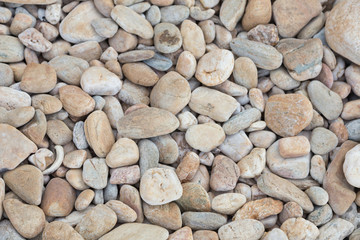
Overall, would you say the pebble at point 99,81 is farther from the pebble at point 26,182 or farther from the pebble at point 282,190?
the pebble at point 282,190

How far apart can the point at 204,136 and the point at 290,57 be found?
0.41 meters

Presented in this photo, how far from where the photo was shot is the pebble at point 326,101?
1.27m

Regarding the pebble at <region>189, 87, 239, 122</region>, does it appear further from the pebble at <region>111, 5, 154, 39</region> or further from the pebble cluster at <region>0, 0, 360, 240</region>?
the pebble at <region>111, 5, 154, 39</region>

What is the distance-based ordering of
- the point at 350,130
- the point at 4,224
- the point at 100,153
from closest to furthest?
1. the point at 4,224
2. the point at 100,153
3. the point at 350,130

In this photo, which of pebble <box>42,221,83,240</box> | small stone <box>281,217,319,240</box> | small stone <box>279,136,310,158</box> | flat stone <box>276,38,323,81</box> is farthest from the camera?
flat stone <box>276,38,323,81</box>

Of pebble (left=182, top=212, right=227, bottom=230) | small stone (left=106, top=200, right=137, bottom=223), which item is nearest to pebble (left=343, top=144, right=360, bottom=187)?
pebble (left=182, top=212, right=227, bottom=230)

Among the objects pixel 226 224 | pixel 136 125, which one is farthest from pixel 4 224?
pixel 226 224

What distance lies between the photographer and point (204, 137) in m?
1.18

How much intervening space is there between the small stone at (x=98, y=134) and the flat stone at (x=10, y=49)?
32 centimetres

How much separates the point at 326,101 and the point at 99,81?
727 mm

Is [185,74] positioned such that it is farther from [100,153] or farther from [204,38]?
[100,153]

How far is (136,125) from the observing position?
1.13 metres

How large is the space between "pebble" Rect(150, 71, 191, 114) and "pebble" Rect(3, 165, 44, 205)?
0.41 m

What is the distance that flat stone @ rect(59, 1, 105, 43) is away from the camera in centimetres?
127
